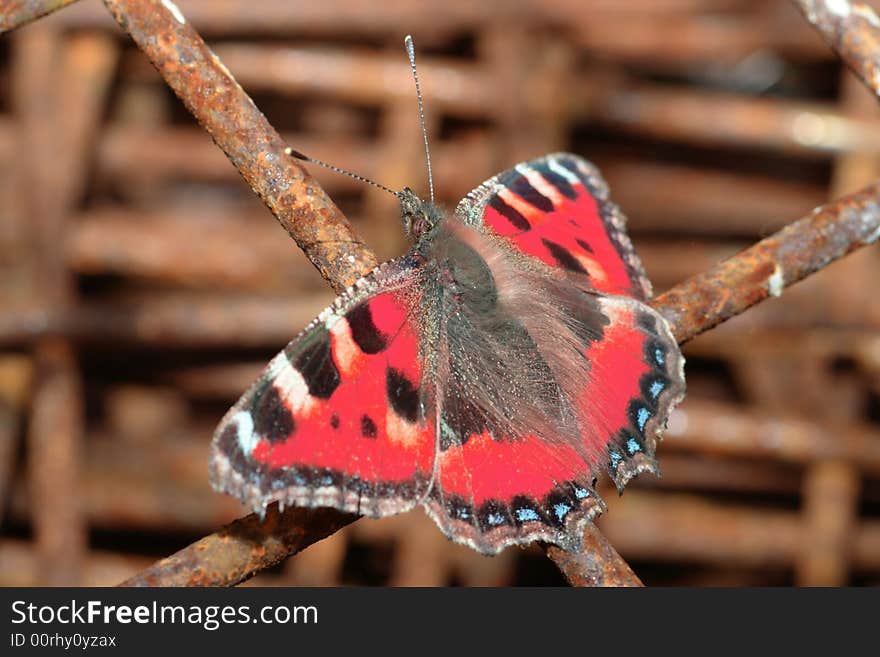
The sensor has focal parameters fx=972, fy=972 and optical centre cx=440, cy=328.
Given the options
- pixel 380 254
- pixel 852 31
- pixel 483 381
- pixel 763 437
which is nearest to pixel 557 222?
pixel 483 381

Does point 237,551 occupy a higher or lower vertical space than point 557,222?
lower

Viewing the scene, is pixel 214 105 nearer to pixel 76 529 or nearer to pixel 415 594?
pixel 415 594

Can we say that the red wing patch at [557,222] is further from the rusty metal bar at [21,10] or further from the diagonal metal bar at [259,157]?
the rusty metal bar at [21,10]

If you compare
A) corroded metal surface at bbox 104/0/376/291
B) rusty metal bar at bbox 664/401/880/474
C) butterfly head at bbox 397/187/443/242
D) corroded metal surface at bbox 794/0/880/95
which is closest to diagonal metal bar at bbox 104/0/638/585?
corroded metal surface at bbox 104/0/376/291

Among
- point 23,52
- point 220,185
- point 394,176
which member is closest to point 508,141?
point 394,176

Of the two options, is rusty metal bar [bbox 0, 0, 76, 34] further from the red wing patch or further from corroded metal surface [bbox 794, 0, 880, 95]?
corroded metal surface [bbox 794, 0, 880, 95]

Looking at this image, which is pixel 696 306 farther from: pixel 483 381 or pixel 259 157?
pixel 259 157
